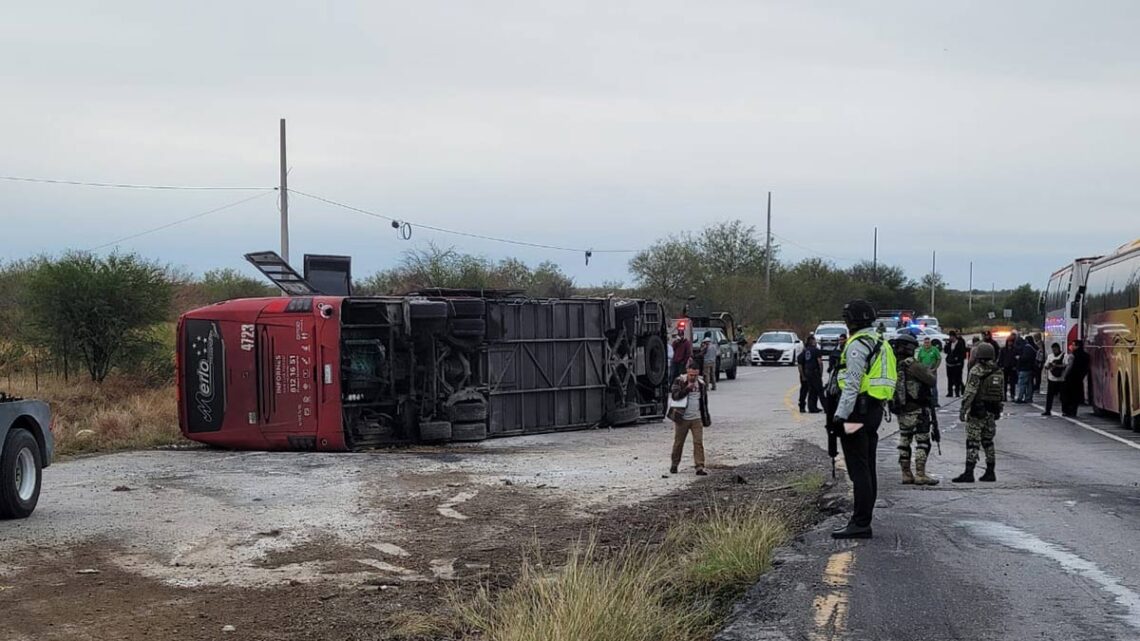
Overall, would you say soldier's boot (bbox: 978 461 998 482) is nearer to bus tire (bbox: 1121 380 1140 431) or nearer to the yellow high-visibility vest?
the yellow high-visibility vest

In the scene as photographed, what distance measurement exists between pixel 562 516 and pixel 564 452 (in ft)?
19.6

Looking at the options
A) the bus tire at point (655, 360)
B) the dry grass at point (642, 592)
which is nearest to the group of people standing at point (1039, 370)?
the bus tire at point (655, 360)

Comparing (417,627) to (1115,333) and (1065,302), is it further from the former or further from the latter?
(1065,302)

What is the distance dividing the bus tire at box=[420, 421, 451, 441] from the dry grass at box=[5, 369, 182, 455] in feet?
13.4

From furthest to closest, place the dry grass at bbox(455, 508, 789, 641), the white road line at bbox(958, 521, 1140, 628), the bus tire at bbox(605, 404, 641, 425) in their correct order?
the bus tire at bbox(605, 404, 641, 425)
the white road line at bbox(958, 521, 1140, 628)
the dry grass at bbox(455, 508, 789, 641)

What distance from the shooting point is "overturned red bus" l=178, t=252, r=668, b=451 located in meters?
17.2

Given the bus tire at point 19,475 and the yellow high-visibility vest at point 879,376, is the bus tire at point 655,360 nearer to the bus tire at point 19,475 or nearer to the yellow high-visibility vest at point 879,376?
the bus tire at point 19,475

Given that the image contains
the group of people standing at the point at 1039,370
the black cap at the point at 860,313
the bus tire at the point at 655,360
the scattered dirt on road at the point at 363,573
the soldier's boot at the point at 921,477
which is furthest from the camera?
the group of people standing at the point at 1039,370

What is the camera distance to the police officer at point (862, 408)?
29.7 feet

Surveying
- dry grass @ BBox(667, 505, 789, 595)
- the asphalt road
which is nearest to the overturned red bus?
the asphalt road

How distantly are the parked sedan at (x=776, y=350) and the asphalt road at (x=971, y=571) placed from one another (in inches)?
1467

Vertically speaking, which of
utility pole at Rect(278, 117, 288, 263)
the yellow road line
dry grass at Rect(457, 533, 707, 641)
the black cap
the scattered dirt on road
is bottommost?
the scattered dirt on road

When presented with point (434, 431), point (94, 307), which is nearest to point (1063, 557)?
point (434, 431)

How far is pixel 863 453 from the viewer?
914 centimetres
